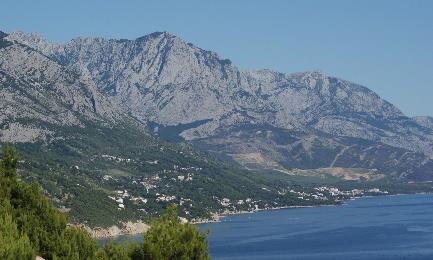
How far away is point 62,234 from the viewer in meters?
39.0

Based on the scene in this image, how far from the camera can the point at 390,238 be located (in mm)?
194625

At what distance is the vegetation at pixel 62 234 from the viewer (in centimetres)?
3700

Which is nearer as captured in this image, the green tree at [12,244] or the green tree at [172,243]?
the green tree at [12,244]

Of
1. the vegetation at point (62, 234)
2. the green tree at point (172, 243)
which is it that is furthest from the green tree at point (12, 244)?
the green tree at point (172, 243)

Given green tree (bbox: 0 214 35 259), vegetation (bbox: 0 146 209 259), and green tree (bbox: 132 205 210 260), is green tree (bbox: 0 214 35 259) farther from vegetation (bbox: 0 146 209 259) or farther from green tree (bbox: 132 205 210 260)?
green tree (bbox: 132 205 210 260)

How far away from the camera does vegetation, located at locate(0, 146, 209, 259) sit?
37000 mm

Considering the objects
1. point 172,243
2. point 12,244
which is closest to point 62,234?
point 172,243

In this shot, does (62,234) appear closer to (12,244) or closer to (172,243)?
(172,243)

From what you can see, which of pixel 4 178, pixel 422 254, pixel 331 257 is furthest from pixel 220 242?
pixel 4 178

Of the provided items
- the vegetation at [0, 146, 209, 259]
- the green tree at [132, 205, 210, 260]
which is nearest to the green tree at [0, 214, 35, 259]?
the vegetation at [0, 146, 209, 259]

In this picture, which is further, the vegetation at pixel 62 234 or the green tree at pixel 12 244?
the vegetation at pixel 62 234

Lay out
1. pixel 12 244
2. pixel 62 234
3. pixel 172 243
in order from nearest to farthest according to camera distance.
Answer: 1. pixel 12 244
2. pixel 172 243
3. pixel 62 234

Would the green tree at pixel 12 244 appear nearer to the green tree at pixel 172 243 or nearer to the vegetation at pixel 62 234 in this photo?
the vegetation at pixel 62 234

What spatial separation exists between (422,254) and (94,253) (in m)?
129
